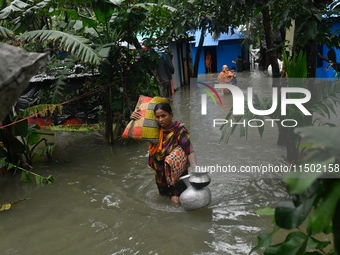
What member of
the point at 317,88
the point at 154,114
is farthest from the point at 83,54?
the point at 317,88

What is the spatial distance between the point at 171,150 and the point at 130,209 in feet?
3.12

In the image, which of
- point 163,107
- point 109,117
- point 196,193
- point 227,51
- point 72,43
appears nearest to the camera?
point 196,193

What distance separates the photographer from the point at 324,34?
4.54m

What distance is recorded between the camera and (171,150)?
15.5 feet

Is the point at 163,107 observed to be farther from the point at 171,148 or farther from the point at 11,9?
the point at 11,9

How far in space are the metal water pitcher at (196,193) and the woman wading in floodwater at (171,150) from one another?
0.82 feet

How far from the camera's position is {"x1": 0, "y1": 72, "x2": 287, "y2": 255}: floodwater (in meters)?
4.14

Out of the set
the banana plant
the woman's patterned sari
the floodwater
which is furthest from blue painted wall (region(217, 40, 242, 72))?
the woman's patterned sari

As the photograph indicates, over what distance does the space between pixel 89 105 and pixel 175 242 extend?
640 centimetres

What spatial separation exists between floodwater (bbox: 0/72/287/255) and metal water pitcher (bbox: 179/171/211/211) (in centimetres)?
24

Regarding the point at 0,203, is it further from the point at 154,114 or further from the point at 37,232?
the point at 154,114

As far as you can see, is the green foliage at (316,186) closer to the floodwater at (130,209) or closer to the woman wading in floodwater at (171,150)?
the floodwater at (130,209)

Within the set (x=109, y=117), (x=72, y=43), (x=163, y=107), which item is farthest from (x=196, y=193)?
(x=109, y=117)

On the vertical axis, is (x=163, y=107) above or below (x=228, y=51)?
below
